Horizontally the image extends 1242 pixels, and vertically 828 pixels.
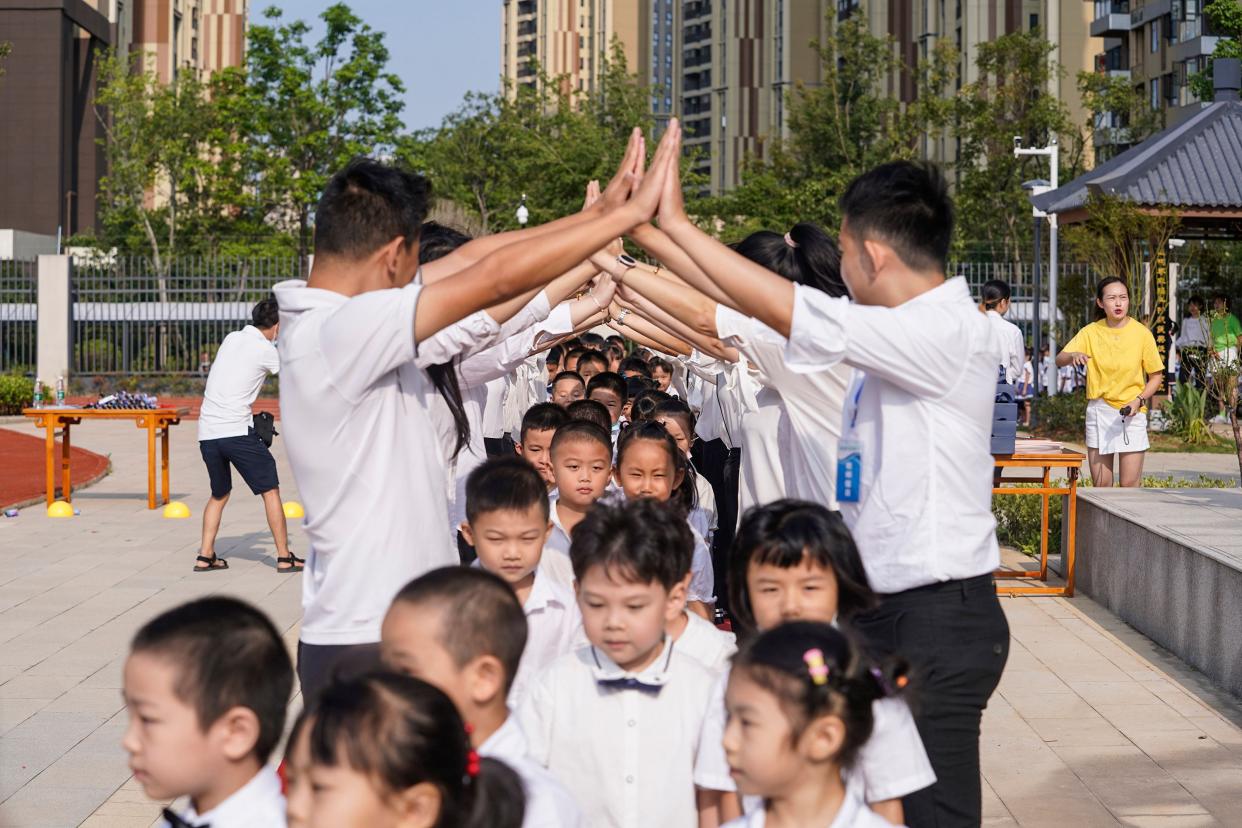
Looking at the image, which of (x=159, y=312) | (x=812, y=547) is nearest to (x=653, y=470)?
(x=812, y=547)

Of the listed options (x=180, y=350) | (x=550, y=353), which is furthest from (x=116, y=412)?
(x=180, y=350)

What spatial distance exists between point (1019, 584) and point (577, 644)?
261 inches

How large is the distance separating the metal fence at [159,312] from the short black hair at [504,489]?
2775cm

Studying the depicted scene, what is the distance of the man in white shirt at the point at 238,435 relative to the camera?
11086 millimetres

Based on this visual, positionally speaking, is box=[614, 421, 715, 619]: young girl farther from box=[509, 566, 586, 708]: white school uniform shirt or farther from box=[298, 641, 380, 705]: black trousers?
box=[298, 641, 380, 705]: black trousers

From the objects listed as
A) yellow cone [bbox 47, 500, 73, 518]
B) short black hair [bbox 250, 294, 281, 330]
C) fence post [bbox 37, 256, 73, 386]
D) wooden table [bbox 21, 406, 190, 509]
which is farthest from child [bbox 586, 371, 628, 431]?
fence post [bbox 37, 256, 73, 386]

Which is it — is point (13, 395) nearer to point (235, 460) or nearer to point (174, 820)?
point (235, 460)

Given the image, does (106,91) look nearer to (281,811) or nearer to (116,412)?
(116,412)

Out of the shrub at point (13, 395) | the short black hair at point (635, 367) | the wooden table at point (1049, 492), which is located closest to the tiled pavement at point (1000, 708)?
the wooden table at point (1049, 492)

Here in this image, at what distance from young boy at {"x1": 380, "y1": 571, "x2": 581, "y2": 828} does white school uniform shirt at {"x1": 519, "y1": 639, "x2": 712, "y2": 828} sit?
1.23ft

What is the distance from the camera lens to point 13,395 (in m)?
27.3

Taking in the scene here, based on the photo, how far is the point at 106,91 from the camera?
42.3m

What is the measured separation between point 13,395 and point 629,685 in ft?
84.7

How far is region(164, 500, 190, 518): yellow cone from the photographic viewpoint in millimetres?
13945
